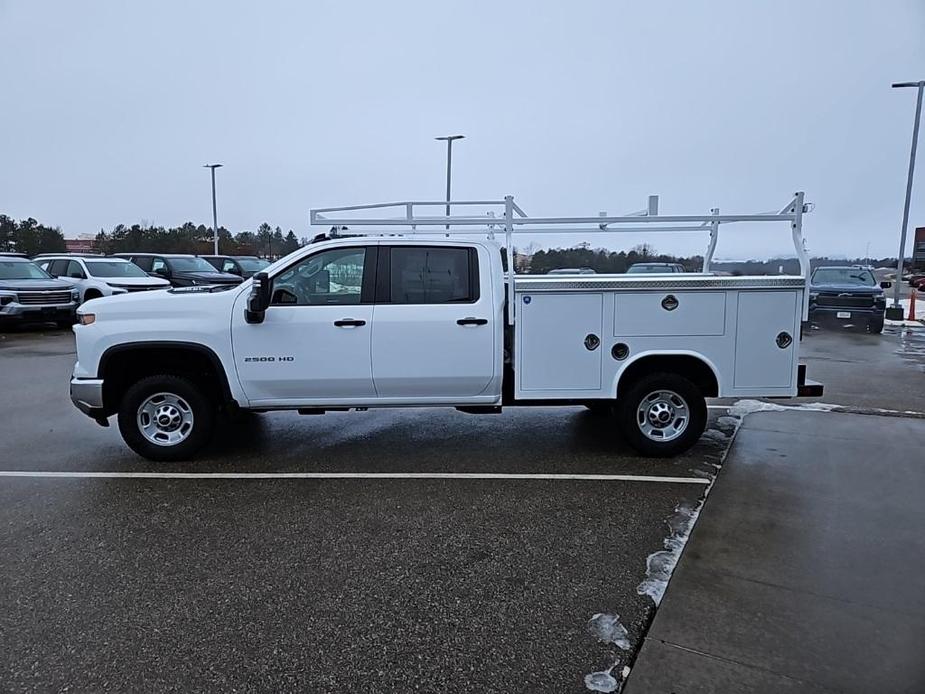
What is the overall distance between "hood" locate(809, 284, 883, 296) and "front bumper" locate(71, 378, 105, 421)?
1665 centimetres

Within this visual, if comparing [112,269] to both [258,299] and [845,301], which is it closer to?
[258,299]

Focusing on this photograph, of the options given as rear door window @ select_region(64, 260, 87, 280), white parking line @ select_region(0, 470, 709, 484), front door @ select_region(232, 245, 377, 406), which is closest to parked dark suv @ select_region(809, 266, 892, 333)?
white parking line @ select_region(0, 470, 709, 484)

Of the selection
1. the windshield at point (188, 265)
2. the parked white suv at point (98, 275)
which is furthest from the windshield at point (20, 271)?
the windshield at point (188, 265)

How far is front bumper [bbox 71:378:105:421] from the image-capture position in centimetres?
559

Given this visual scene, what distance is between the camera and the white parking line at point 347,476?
17.9 feet

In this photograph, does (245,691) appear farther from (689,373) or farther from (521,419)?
(521,419)

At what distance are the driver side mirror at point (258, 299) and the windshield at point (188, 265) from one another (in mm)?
18618

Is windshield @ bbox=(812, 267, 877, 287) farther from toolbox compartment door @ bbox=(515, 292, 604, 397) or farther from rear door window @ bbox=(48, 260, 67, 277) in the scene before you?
rear door window @ bbox=(48, 260, 67, 277)

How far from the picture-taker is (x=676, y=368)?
593 centimetres

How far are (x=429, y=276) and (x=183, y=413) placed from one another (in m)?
2.44

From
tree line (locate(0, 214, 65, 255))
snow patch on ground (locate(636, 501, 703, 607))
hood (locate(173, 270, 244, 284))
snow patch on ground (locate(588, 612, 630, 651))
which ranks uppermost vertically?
tree line (locate(0, 214, 65, 255))

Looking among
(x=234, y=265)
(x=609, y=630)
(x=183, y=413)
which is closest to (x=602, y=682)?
(x=609, y=630)

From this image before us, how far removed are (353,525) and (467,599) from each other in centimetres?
123

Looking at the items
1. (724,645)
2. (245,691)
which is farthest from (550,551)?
(245,691)
